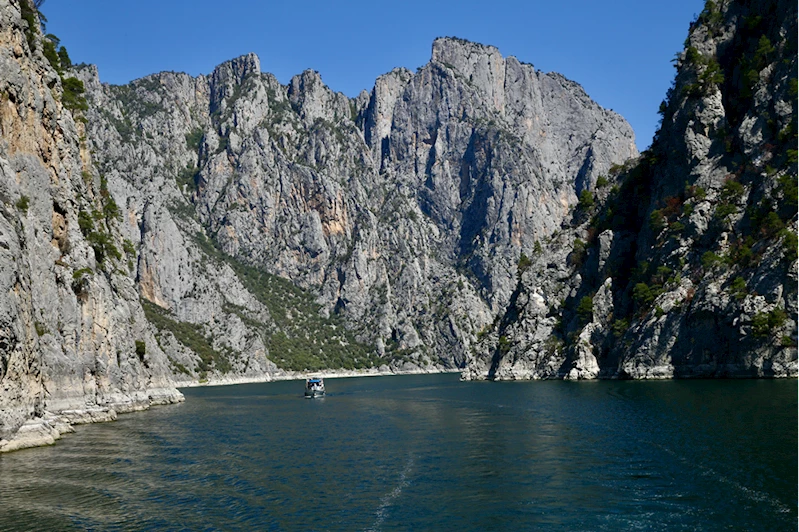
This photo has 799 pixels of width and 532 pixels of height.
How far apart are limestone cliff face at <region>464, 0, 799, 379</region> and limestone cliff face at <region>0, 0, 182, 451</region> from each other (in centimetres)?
9090

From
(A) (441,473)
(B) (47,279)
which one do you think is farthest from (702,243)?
(B) (47,279)

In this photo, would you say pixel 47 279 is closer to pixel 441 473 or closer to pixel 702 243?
pixel 441 473

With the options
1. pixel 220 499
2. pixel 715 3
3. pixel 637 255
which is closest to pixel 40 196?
pixel 220 499

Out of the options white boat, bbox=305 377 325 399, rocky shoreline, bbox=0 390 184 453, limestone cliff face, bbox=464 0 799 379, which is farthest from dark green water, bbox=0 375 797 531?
white boat, bbox=305 377 325 399

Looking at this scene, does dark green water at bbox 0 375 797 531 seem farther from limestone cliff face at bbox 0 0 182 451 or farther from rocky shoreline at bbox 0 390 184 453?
limestone cliff face at bbox 0 0 182 451

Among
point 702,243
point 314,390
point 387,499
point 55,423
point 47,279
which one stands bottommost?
point 314,390

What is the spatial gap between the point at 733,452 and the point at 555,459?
12.1m

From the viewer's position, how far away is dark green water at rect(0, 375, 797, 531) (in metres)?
34.6

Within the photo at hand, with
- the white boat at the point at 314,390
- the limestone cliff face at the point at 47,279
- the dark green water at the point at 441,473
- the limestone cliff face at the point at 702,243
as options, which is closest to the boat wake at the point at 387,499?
the dark green water at the point at 441,473

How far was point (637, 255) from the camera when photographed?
470 feet

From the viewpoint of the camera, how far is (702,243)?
122062 millimetres

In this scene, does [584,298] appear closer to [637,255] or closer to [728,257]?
[637,255]

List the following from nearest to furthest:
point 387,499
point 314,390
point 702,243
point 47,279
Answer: point 387,499 < point 47,279 < point 702,243 < point 314,390

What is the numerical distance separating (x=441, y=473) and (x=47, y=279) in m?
49.4
